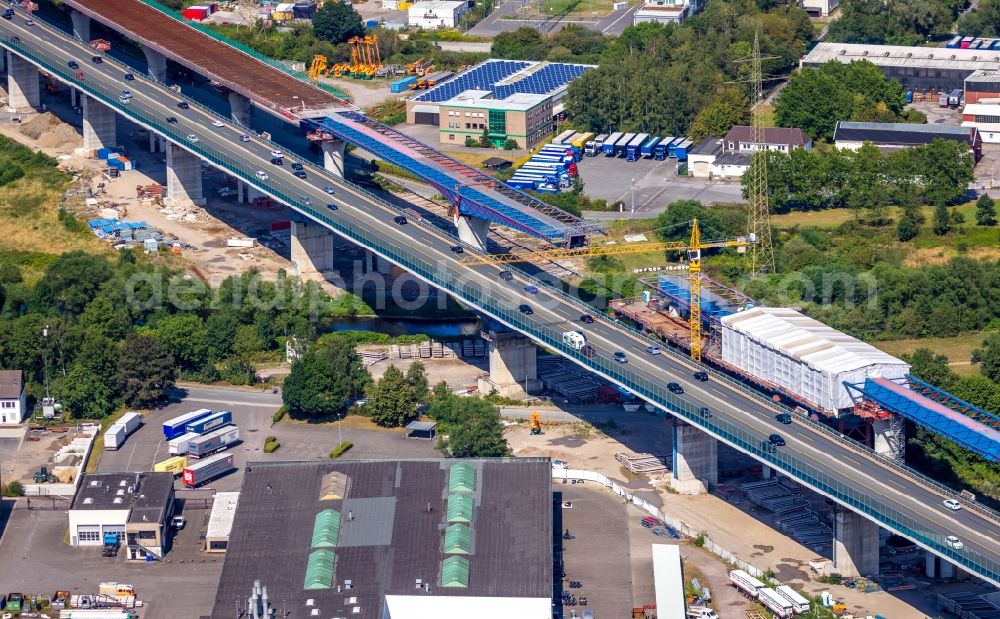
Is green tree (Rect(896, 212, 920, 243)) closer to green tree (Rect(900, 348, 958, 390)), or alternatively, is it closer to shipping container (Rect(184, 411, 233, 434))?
green tree (Rect(900, 348, 958, 390))

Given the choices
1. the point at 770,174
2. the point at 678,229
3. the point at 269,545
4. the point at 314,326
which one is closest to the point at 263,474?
the point at 269,545

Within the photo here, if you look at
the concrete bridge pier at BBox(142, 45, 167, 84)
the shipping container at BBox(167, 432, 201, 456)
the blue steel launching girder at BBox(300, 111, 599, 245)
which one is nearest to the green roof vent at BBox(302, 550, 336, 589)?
the shipping container at BBox(167, 432, 201, 456)

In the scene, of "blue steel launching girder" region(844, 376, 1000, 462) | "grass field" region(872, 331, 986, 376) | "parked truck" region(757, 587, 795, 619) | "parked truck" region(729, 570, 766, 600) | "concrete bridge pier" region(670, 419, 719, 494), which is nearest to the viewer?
"parked truck" region(757, 587, 795, 619)

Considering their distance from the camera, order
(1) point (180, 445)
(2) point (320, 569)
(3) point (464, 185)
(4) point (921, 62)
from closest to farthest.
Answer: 1. (2) point (320, 569)
2. (1) point (180, 445)
3. (3) point (464, 185)
4. (4) point (921, 62)

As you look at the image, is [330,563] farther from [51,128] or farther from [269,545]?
[51,128]

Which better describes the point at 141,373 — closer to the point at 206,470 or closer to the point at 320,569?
the point at 206,470

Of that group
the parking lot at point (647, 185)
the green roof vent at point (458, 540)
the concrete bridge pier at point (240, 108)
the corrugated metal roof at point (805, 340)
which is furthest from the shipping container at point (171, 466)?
the concrete bridge pier at point (240, 108)

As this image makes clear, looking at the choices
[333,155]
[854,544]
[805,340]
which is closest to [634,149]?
[333,155]
